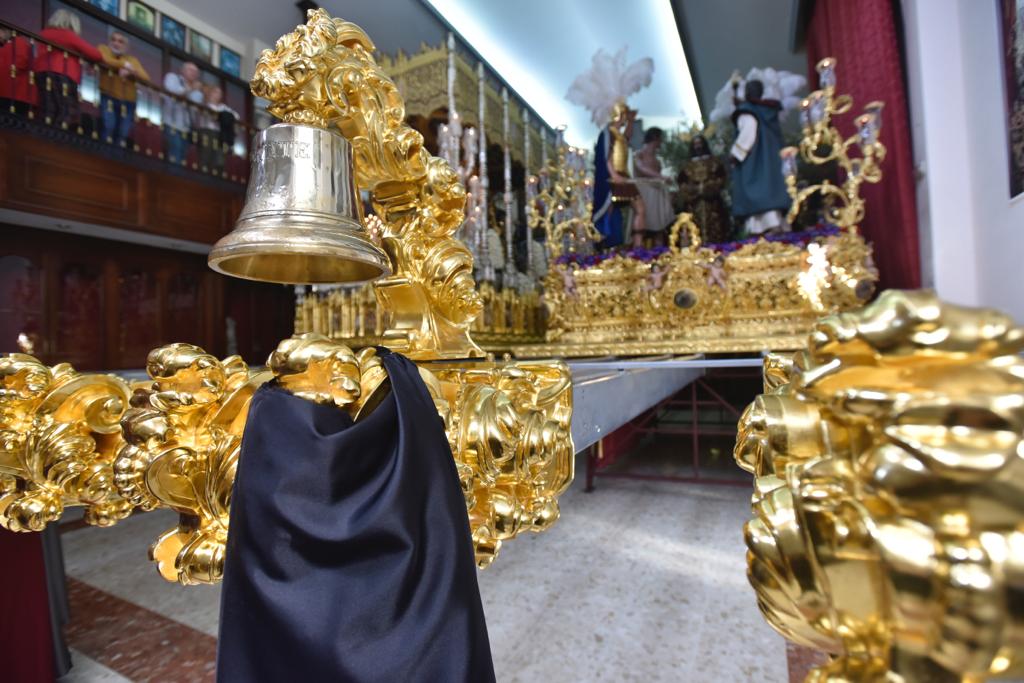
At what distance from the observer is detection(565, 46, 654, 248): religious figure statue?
9.33 feet

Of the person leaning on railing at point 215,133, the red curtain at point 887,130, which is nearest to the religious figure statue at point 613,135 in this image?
the red curtain at point 887,130

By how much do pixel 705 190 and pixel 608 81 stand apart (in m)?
1.01

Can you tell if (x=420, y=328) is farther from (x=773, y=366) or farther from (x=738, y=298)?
(x=738, y=298)

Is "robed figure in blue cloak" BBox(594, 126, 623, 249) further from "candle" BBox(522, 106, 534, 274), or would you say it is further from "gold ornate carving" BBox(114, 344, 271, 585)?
"gold ornate carving" BBox(114, 344, 271, 585)

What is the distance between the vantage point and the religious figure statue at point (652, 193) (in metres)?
3.04

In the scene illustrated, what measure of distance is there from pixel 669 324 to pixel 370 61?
6.65ft

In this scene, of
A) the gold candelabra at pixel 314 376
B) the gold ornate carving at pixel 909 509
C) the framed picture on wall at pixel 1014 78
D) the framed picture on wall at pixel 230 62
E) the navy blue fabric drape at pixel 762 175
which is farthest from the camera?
the framed picture on wall at pixel 230 62

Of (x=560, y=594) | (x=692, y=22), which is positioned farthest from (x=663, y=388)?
(x=692, y=22)

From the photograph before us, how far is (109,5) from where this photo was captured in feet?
12.2

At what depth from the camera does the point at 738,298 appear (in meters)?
2.37

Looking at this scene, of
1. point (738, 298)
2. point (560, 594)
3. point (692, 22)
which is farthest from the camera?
point (692, 22)

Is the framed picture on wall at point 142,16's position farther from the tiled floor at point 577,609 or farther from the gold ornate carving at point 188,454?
the gold ornate carving at point 188,454

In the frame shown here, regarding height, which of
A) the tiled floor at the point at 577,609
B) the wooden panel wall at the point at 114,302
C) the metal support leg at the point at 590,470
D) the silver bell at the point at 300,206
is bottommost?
the tiled floor at the point at 577,609

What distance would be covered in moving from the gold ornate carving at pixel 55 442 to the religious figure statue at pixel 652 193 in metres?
2.78
